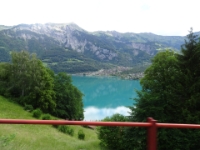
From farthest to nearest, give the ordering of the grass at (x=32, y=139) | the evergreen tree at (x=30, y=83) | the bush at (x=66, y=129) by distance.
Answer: the evergreen tree at (x=30, y=83) → the bush at (x=66, y=129) → the grass at (x=32, y=139)

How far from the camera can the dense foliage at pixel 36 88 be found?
38688 millimetres

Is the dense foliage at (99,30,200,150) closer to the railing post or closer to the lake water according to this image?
the lake water

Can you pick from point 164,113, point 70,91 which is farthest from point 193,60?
point 70,91

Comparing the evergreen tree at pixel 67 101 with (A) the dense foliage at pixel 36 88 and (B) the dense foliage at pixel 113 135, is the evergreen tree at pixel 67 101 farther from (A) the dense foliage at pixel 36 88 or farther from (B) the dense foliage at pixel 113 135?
(B) the dense foliage at pixel 113 135

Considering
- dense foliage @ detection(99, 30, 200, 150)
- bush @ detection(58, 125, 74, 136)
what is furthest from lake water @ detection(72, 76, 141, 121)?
bush @ detection(58, 125, 74, 136)

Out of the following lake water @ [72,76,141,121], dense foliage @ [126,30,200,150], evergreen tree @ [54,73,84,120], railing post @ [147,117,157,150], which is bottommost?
lake water @ [72,76,141,121]

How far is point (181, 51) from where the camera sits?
19.3 metres

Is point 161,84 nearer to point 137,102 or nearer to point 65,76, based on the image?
point 137,102

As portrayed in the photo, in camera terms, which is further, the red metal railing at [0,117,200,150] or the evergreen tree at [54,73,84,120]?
the evergreen tree at [54,73,84,120]

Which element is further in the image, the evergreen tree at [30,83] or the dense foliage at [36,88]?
the dense foliage at [36,88]

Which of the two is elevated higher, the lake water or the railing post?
the railing post

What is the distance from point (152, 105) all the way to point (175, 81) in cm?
302

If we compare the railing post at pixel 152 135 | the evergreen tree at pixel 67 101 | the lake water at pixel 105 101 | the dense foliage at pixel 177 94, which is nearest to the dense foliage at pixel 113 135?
the railing post at pixel 152 135

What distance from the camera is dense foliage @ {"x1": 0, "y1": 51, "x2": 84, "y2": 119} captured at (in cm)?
3869
